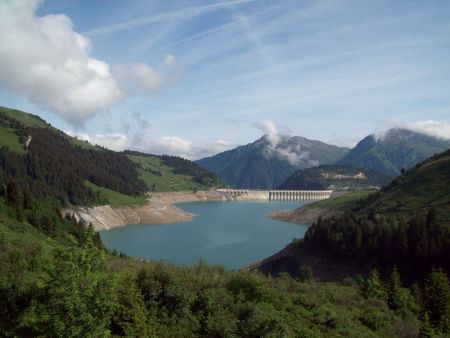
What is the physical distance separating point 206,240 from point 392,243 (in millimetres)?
53964

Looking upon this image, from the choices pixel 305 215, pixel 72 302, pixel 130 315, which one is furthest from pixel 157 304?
pixel 305 215

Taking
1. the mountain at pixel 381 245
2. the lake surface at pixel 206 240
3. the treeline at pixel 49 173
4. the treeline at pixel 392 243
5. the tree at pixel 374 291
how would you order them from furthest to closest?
the treeline at pixel 49 173 → the lake surface at pixel 206 240 → the mountain at pixel 381 245 → the treeline at pixel 392 243 → the tree at pixel 374 291

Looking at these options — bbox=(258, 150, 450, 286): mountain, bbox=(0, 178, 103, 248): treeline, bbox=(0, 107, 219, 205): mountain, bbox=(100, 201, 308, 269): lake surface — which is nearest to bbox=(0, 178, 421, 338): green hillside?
bbox=(258, 150, 450, 286): mountain

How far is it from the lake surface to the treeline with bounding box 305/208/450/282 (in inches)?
705

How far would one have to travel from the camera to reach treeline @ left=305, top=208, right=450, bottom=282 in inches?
2062

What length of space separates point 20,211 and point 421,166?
93.7 metres

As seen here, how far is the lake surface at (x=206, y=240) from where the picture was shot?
8350cm

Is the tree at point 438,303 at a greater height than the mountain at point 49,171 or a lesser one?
lesser

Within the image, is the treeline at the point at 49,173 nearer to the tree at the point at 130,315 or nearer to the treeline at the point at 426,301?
the treeline at the point at 426,301

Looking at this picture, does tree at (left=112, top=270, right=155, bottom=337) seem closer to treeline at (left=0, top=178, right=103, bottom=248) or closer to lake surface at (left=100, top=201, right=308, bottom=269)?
treeline at (left=0, top=178, right=103, bottom=248)

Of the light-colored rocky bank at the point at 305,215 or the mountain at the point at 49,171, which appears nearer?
the mountain at the point at 49,171

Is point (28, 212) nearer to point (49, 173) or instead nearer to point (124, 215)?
point (124, 215)

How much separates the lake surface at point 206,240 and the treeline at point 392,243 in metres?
17.9

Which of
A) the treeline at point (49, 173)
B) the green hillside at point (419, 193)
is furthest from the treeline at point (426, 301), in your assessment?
the treeline at point (49, 173)
